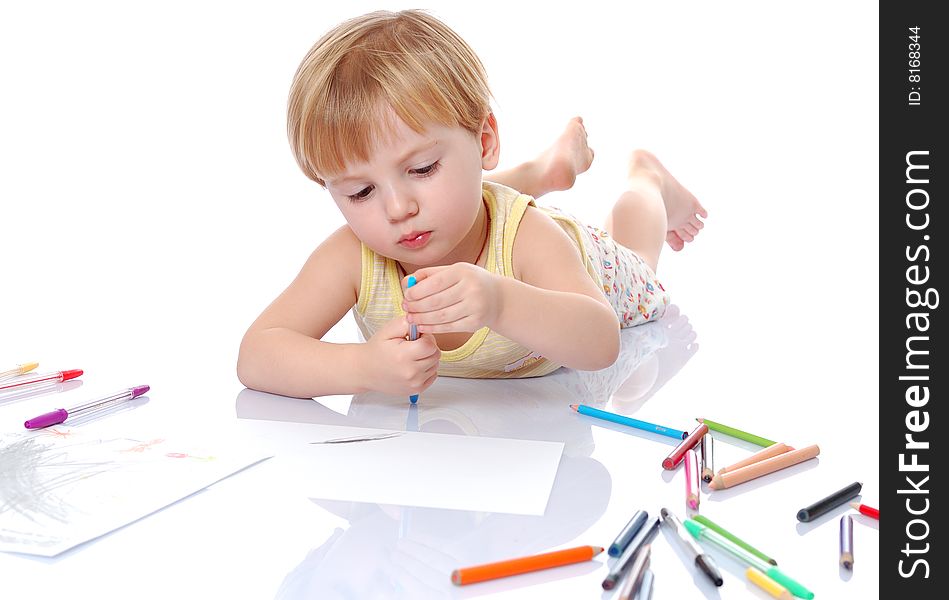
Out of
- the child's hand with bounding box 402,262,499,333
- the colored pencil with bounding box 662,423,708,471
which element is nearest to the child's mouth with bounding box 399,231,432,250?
the child's hand with bounding box 402,262,499,333

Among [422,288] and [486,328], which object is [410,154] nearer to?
[422,288]

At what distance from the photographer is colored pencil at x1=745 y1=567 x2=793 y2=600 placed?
0.75 m

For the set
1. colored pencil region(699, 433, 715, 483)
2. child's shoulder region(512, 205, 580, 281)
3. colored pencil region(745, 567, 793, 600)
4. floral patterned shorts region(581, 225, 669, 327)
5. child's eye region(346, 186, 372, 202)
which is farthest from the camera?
floral patterned shorts region(581, 225, 669, 327)

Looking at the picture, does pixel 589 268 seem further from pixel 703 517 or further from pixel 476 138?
pixel 703 517

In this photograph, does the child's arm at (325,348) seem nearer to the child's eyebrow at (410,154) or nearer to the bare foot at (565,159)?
the child's eyebrow at (410,154)

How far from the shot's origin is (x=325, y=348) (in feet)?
4.11

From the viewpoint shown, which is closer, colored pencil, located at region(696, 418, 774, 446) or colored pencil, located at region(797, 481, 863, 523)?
colored pencil, located at region(797, 481, 863, 523)

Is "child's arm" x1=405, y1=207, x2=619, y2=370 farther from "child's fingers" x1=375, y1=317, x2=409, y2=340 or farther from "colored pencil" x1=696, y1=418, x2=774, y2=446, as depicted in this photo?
"colored pencil" x1=696, y1=418, x2=774, y2=446

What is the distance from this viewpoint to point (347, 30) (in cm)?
124

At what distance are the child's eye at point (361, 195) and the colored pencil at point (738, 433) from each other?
455 mm

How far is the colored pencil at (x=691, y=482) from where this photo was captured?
93 cm

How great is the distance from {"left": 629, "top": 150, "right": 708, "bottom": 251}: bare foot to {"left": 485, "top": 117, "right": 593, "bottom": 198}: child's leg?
150 millimetres

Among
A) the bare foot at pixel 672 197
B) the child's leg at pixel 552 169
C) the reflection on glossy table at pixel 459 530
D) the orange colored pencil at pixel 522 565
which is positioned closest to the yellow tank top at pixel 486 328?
the reflection on glossy table at pixel 459 530
